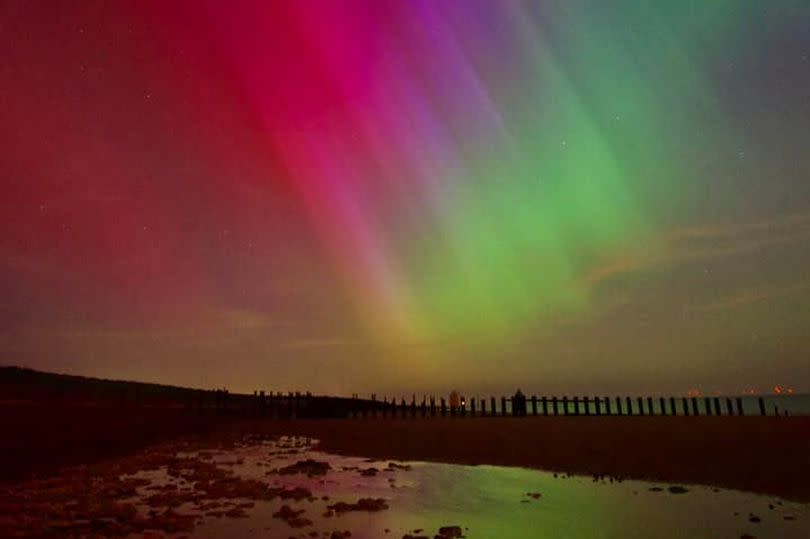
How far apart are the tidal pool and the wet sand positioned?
5.34ft

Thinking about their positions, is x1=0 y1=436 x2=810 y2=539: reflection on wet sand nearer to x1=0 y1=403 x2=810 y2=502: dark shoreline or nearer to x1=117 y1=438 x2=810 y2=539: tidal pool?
x1=117 y1=438 x2=810 y2=539: tidal pool

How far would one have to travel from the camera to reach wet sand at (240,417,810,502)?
1655 centimetres

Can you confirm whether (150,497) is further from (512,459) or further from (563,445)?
(563,445)

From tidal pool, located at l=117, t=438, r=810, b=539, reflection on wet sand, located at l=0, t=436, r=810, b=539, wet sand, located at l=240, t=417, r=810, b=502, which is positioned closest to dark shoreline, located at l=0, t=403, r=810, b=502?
wet sand, located at l=240, t=417, r=810, b=502

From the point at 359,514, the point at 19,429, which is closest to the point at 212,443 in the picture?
the point at 19,429

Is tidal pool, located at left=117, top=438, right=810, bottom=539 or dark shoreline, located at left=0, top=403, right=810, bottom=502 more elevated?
dark shoreline, located at left=0, top=403, right=810, bottom=502

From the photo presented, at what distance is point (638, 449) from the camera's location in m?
21.9

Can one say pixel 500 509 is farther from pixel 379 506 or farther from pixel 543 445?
pixel 543 445

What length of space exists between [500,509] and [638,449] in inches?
437

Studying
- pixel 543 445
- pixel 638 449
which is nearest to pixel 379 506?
pixel 638 449

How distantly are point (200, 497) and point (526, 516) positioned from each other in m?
9.01

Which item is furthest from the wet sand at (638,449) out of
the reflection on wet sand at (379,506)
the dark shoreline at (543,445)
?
the reflection on wet sand at (379,506)

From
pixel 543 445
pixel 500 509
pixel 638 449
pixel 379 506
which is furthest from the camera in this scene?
pixel 543 445

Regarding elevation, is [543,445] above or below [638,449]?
below
